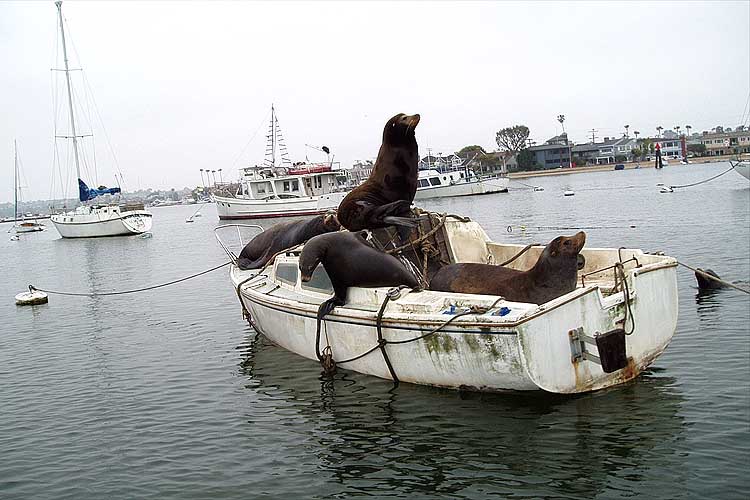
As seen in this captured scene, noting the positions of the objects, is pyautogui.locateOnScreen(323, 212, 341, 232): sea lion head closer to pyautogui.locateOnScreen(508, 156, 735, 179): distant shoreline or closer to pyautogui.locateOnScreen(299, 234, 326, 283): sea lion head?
pyautogui.locateOnScreen(299, 234, 326, 283): sea lion head

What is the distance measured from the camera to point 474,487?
7102mm

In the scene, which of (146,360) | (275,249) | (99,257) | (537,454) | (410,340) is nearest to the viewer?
(537,454)

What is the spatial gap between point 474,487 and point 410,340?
241cm

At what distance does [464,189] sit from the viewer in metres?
78.4

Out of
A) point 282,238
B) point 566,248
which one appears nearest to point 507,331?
point 566,248

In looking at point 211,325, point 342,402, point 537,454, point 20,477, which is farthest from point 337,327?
point 211,325

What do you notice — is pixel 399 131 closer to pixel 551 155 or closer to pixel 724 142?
pixel 551 155

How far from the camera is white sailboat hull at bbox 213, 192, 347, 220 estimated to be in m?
61.6

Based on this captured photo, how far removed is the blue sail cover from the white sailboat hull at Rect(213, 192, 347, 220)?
10819 millimetres

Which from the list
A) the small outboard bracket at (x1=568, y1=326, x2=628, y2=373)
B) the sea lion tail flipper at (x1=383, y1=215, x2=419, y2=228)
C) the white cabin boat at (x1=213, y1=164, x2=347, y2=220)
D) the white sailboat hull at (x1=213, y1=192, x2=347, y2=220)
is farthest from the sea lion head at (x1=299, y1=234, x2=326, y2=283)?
the white cabin boat at (x1=213, y1=164, x2=347, y2=220)

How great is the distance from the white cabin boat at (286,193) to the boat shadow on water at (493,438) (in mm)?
51508

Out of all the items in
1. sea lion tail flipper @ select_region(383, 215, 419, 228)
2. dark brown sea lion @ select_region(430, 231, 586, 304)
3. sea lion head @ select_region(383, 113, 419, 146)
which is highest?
sea lion head @ select_region(383, 113, 419, 146)

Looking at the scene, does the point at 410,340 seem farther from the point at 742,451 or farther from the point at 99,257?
the point at 99,257

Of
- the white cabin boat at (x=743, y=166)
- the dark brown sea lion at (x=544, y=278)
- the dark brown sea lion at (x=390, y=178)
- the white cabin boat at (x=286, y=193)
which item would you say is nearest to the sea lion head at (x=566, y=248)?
the dark brown sea lion at (x=544, y=278)
